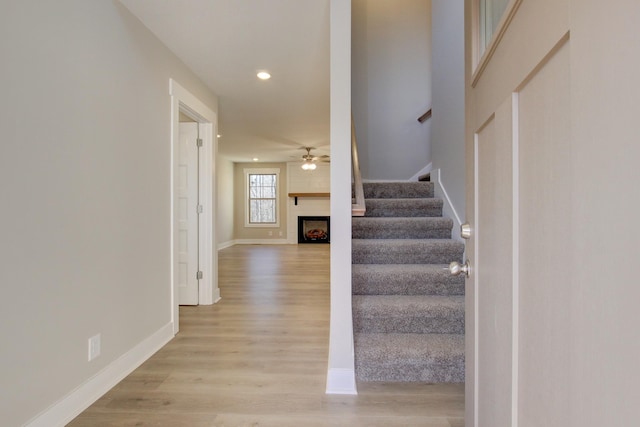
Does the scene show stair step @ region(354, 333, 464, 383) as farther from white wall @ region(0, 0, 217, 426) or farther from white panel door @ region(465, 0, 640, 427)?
white wall @ region(0, 0, 217, 426)

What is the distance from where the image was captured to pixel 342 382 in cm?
195

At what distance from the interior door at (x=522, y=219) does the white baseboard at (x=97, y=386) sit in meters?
1.83

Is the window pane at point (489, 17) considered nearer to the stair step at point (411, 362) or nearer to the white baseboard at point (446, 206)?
the stair step at point (411, 362)

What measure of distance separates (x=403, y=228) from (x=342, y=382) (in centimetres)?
152

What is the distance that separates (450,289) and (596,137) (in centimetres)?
231

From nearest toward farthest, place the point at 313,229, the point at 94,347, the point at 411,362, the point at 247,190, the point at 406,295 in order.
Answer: the point at 94,347 → the point at 411,362 → the point at 406,295 → the point at 247,190 → the point at 313,229

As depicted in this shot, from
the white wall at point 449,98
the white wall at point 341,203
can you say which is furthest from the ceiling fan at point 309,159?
the white wall at point 341,203

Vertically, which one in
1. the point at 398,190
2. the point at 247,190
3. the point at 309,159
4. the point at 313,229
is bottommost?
the point at 313,229

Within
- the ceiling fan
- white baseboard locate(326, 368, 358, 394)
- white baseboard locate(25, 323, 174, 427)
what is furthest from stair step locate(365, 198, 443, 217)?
the ceiling fan

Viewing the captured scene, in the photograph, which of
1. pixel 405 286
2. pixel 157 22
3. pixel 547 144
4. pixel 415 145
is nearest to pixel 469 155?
pixel 547 144

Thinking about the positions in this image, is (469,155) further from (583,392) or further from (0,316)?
(0,316)

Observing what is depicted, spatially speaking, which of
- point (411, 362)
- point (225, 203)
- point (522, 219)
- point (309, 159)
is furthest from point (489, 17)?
point (225, 203)

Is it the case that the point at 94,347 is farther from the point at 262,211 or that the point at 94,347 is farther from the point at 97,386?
the point at 262,211

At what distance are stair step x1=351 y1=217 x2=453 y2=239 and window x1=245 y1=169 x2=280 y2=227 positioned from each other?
6998 millimetres
